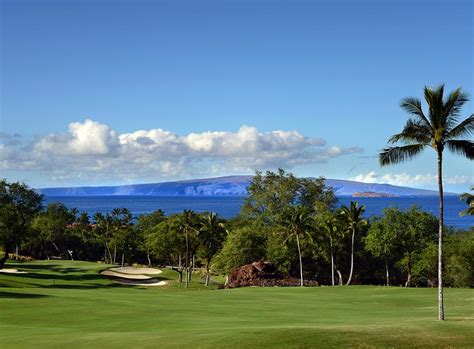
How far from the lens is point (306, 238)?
8150 centimetres

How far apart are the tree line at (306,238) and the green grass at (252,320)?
1958 centimetres

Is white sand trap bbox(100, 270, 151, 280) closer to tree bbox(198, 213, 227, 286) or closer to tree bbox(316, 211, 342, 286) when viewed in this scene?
tree bbox(198, 213, 227, 286)

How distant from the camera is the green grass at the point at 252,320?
21.1 m

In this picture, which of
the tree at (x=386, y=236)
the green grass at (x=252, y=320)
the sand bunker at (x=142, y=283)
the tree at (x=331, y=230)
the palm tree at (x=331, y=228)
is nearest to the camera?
the green grass at (x=252, y=320)

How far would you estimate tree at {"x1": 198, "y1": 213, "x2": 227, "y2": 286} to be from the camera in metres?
84.2

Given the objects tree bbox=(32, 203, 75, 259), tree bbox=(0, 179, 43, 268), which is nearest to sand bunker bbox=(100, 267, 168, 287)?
tree bbox=(0, 179, 43, 268)

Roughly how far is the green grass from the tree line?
771 inches

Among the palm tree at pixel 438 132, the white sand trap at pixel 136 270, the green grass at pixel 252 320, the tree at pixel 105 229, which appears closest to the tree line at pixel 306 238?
the white sand trap at pixel 136 270

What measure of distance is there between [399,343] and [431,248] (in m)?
57.5

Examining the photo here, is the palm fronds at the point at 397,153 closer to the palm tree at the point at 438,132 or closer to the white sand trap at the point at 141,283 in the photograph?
the palm tree at the point at 438,132

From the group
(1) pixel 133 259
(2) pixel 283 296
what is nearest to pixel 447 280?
(2) pixel 283 296

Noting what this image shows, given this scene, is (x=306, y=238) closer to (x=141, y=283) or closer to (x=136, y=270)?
(x=141, y=283)

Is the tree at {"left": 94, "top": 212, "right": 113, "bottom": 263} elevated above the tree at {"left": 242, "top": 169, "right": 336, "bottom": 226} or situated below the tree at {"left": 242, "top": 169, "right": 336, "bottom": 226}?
below

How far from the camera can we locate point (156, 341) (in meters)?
21.5
